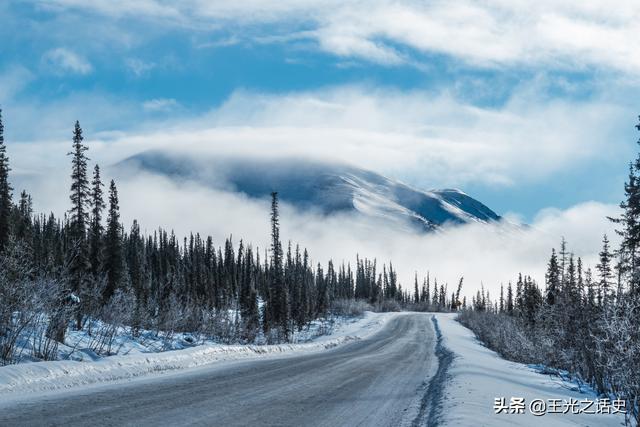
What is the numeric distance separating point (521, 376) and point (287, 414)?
36.4ft

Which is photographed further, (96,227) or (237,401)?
(96,227)

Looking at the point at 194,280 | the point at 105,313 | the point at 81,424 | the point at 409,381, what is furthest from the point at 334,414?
the point at 194,280

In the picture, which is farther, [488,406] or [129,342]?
[129,342]

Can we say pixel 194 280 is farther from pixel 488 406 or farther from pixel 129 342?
pixel 488 406

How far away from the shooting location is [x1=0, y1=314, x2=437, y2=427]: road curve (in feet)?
30.5

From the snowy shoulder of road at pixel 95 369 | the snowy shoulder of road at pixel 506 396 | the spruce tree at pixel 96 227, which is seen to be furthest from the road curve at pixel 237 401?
the spruce tree at pixel 96 227

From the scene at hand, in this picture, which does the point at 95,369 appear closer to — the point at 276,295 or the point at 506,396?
the point at 506,396

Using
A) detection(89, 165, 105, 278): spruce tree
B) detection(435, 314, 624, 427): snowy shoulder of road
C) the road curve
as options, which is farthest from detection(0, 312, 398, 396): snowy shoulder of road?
detection(89, 165, 105, 278): spruce tree

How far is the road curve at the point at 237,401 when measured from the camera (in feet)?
30.5

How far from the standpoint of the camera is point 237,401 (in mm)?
11430

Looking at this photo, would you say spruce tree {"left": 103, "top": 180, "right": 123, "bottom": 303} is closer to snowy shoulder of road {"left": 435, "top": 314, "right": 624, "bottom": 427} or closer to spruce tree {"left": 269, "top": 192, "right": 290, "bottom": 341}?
spruce tree {"left": 269, "top": 192, "right": 290, "bottom": 341}

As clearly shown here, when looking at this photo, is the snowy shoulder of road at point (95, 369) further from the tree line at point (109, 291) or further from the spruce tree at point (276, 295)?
the spruce tree at point (276, 295)

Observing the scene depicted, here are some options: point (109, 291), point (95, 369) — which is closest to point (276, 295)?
point (109, 291)

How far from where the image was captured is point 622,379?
34.5ft
